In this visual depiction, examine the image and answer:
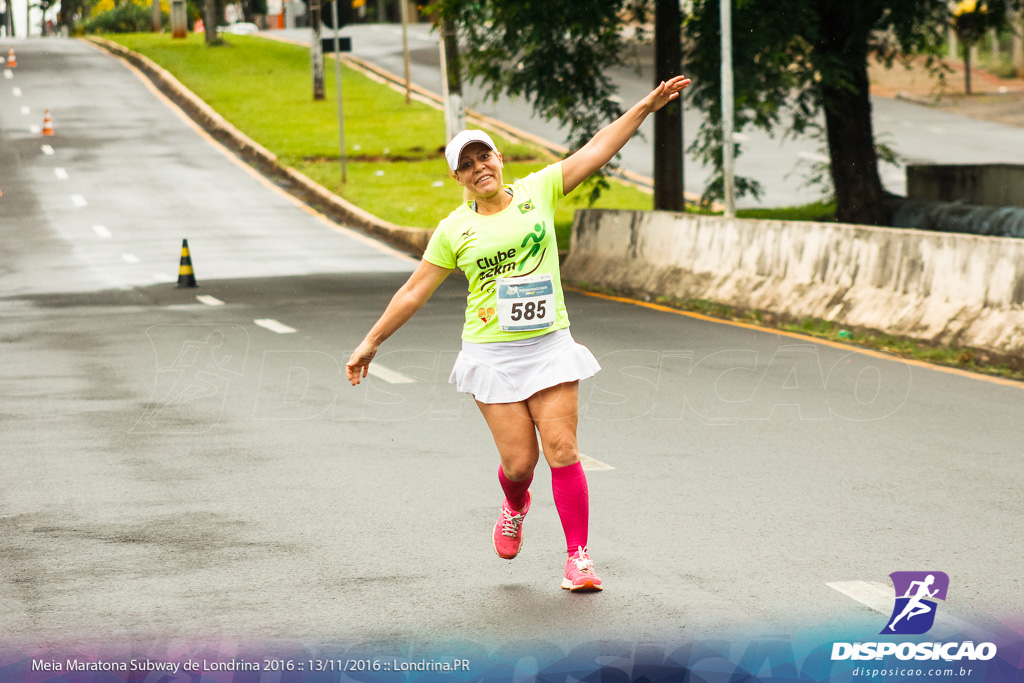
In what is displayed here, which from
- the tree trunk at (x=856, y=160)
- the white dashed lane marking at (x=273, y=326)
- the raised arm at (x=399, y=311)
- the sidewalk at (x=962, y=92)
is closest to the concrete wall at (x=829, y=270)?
the white dashed lane marking at (x=273, y=326)

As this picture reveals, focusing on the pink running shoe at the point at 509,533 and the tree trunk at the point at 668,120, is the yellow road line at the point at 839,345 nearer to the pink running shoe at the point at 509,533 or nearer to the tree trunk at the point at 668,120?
the tree trunk at the point at 668,120

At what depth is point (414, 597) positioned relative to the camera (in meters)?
5.63

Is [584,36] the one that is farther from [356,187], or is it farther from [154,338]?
[356,187]

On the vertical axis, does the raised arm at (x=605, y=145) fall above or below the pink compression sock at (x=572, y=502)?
above

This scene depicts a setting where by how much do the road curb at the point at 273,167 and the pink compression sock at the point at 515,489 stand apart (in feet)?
55.9

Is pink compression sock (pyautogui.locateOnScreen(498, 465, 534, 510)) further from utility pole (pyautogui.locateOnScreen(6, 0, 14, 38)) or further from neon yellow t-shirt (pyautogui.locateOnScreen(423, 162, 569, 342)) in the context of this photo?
utility pole (pyautogui.locateOnScreen(6, 0, 14, 38))

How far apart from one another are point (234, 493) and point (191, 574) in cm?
156

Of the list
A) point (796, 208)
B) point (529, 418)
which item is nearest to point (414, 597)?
point (529, 418)

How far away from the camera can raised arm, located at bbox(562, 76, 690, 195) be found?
598cm

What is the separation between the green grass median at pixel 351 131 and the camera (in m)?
28.5

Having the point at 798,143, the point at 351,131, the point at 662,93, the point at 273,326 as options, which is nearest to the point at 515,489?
the point at 662,93

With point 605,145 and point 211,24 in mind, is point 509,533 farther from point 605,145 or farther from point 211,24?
point 211,24

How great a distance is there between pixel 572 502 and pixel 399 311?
1027mm

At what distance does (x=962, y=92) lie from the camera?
46594 millimetres
